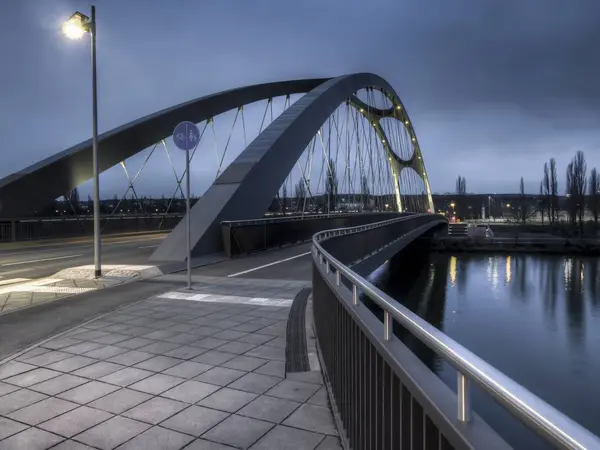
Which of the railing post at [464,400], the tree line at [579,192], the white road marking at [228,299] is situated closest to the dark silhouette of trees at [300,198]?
the white road marking at [228,299]

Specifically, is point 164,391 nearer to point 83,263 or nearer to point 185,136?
point 185,136

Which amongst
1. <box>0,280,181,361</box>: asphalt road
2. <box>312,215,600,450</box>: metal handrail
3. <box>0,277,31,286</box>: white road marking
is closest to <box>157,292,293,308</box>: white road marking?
<box>0,280,181,361</box>: asphalt road

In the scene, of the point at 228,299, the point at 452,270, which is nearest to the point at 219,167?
the point at 228,299

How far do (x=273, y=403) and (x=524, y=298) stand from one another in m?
33.5

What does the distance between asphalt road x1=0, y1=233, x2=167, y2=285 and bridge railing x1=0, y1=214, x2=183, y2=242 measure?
864 mm

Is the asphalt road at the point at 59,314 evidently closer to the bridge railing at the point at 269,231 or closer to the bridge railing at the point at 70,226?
the bridge railing at the point at 269,231

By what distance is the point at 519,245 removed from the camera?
2527 inches

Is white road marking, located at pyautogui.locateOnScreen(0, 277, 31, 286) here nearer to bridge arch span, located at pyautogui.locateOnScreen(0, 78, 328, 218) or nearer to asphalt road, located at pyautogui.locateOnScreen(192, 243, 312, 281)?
asphalt road, located at pyautogui.locateOnScreen(192, 243, 312, 281)

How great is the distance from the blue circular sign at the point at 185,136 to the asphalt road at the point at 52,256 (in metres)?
4.47

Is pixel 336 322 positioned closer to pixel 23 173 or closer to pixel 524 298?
pixel 23 173

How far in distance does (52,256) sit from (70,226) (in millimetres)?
7995

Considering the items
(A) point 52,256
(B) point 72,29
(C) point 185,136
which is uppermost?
(B) point 72,29

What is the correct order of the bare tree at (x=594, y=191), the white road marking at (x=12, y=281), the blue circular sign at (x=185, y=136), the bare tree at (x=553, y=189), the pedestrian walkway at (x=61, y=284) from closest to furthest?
the pedestrian walkway at (x=61, y=284)
the blue circular sign at (x=185, y=136)
the white road marking at (x=12, y=281)
the bare tree at (x=594, y=191)
the bare tree at (x=553, y=189)

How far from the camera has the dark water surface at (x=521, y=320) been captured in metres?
15.1
